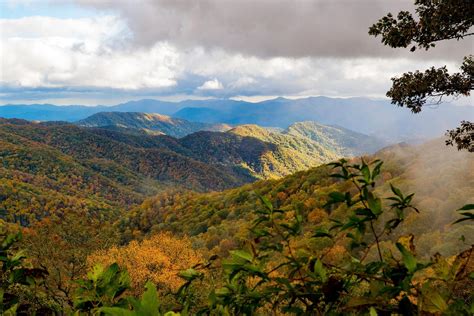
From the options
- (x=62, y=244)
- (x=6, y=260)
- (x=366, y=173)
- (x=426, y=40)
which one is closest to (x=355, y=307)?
(x=366, y=173)

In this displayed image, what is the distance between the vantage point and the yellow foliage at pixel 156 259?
45.3 meters

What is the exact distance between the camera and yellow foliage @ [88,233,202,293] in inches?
1783

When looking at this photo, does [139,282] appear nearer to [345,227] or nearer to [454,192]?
[345,227]

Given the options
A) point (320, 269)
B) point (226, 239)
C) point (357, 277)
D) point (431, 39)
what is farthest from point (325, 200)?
point (226, 239)

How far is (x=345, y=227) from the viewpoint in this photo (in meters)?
2.18

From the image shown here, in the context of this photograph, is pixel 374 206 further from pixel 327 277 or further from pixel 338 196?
pixel 327 277

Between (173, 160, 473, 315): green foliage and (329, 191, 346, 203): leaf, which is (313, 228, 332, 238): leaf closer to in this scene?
(173, 160, 473, 315): green foliage

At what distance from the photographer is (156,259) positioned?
165 ft

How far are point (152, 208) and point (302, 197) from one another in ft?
259

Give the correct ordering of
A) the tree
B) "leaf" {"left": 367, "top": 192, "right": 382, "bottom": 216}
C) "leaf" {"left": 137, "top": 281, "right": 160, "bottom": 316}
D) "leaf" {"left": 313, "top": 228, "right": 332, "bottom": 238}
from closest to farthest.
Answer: "leaf" {"left": 137, "top": 281, "right": 160, "bottom": 316} → "leaf" {"left": 367, "top": 192, "right": 382, "bottom": 216} → "leaf" {"left": 313, "top": 228, "right": 332, "bottom": 238} → the tree

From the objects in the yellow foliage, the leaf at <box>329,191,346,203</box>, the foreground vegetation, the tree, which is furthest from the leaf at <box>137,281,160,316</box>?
the yellow foliage

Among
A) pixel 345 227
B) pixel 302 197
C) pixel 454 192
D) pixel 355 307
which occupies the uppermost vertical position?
pixel 345 227

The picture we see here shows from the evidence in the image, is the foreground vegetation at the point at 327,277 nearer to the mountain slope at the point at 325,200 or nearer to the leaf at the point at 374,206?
the leaf at the point at 374,206

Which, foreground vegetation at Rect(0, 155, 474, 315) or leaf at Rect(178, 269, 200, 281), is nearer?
foreground vegetation at Rect(0, 155, 474, 315)
